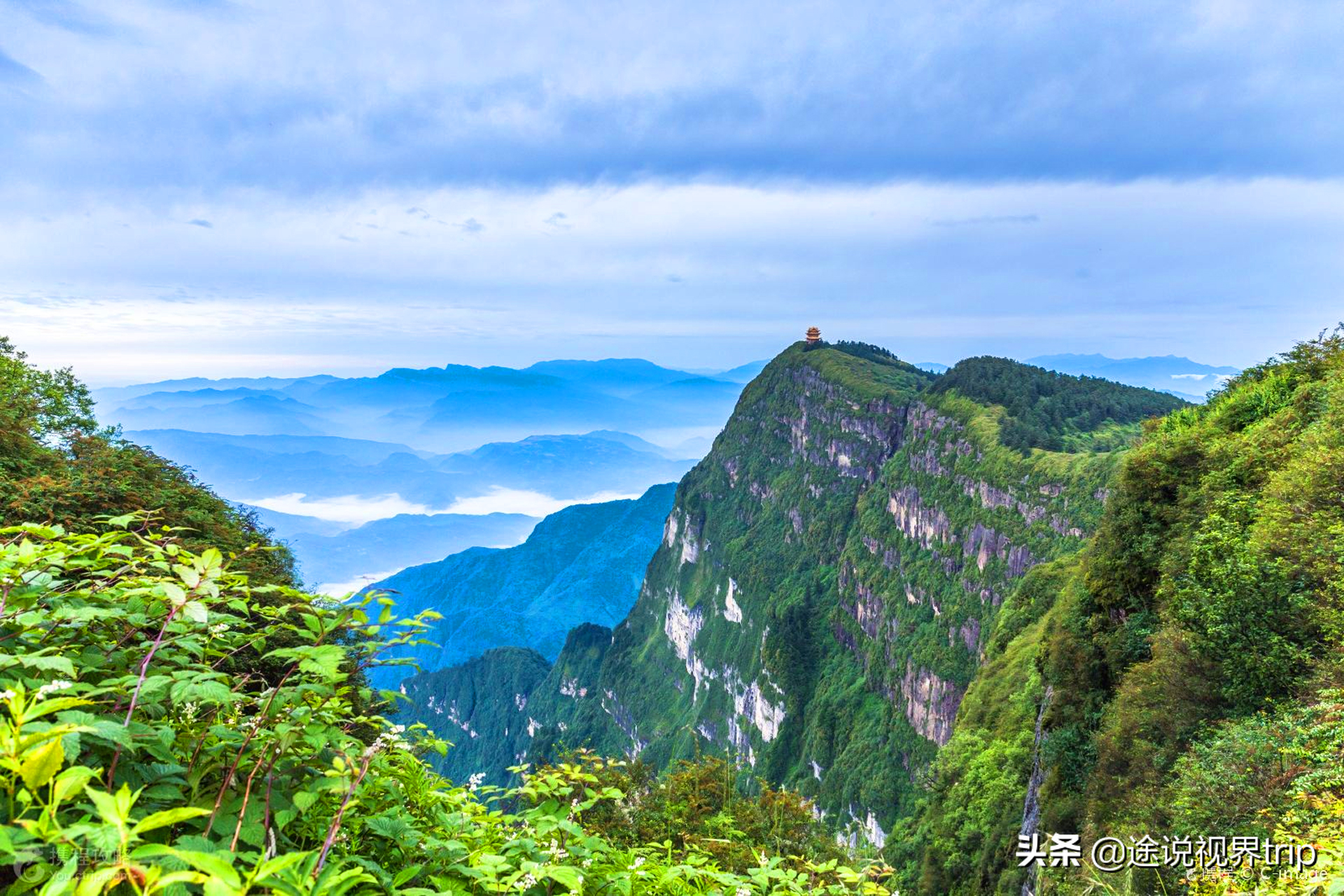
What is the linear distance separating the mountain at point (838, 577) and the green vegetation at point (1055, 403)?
56 centimetres

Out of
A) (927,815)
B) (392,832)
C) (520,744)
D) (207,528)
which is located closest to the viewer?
(392,832)

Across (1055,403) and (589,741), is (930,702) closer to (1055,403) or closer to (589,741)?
(1055,403)

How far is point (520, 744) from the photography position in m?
171

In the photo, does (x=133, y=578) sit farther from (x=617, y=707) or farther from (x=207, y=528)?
(x=617, y=707)

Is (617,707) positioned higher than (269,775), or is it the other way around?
(269,775)

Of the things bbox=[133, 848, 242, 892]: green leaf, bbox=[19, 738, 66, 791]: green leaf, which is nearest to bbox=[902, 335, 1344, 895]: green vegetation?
bbox=[133, 848, 242, 892]: green leaf

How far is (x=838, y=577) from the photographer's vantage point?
4737 inches

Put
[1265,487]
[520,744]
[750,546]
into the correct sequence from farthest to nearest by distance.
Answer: [520,744], [750,546], [1265,487]

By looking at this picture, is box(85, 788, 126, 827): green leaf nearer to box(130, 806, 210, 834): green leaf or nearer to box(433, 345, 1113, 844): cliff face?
box(130, 806, 210, 834): green leaf

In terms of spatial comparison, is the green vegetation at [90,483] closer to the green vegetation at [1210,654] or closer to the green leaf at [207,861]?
the green leaf at [207,861]

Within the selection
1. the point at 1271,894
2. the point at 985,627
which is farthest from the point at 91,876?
the point at 985,627

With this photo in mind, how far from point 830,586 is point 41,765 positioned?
12708cm

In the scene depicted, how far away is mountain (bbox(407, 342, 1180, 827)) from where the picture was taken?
78438 mm

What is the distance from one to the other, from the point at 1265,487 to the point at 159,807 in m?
22.2
